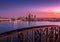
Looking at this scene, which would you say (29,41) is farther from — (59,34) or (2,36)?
(59,34)

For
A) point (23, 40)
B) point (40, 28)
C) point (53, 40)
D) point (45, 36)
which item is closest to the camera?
point (23, 40)

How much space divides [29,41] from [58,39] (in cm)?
340

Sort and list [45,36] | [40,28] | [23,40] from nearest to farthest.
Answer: [23,40]
[40,28]
[45,36]

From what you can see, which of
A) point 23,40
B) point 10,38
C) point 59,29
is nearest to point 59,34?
point 59,29

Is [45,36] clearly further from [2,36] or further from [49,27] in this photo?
[2,36]

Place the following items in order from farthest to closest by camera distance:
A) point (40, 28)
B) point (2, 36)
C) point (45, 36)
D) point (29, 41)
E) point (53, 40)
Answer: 1. point (53, 40)
2. point (45, 36)
3. point (40, 28)
4. point (29, 41)
5. point (2, 36)

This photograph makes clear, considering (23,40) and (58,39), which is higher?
(23,40)

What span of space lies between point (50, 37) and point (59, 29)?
0.80 metres

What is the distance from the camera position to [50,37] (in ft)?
31.9

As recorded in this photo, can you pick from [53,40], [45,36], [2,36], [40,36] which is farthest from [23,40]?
[53,40]

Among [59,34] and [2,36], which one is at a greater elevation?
[2,36]

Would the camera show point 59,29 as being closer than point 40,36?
No

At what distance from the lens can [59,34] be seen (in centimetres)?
1029

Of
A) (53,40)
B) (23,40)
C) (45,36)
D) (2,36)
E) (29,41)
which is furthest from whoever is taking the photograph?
(53,40)
